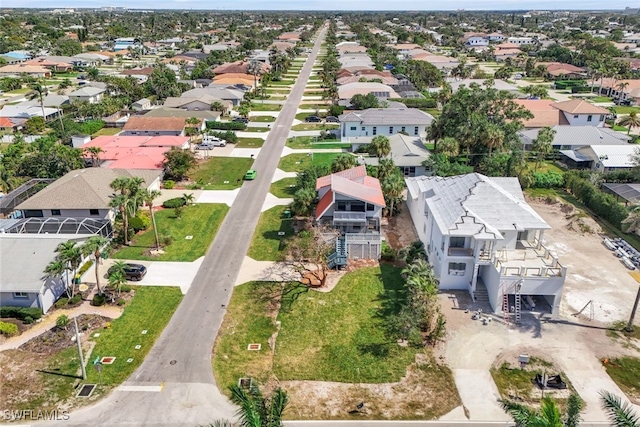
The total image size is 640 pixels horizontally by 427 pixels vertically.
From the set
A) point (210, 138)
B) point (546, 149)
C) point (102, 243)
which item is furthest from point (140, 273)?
point (546, 149)

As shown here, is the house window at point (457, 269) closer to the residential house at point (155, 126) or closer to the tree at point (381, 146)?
the tree at point (381, 146)

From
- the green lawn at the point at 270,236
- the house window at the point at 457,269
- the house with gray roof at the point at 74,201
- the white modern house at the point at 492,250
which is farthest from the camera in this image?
the house with gray roof at the point at 74,201

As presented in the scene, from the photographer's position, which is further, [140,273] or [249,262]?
[249,262]

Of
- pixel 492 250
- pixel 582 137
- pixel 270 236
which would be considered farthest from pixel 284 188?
pixel 582 137

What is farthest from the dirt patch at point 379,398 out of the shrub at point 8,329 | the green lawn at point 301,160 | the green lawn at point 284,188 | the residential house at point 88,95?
the residential house at point 88,95

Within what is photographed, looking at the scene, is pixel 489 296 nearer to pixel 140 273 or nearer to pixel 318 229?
pixel 318 229
